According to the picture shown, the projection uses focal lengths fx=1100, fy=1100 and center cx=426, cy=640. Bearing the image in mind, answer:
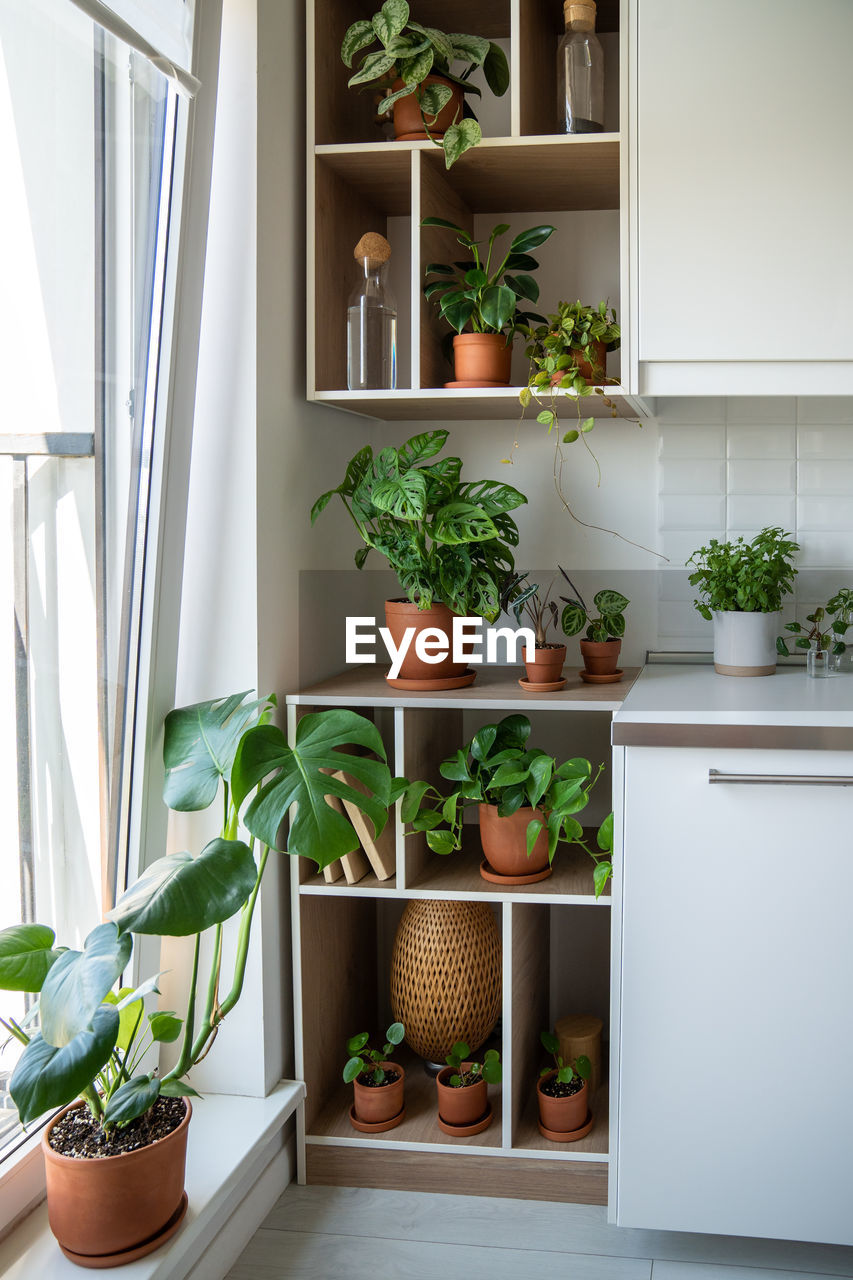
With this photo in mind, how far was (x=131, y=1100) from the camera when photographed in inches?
60.4

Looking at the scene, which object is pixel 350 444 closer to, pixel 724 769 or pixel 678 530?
pixel 678 530

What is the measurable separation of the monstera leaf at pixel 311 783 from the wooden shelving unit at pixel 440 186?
681 millimetres

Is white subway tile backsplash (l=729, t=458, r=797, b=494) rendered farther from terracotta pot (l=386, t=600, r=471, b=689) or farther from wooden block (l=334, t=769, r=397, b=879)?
wooden block (l=334, t=769, r=397, b=879)

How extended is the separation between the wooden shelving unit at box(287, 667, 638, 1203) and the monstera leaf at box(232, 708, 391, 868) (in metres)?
0.25

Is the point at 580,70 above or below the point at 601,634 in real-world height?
above

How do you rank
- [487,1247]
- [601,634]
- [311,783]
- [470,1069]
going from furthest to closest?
[601,634], [470,1069], [487,1247], [311,783]

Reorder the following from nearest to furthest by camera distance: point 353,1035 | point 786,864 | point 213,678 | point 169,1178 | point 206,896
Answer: point 206,896 → point 169,1178 → point 786,864 → point 213,678 → point 353,1035

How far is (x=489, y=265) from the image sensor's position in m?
2.31

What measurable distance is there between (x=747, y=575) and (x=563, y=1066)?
1.02 meters

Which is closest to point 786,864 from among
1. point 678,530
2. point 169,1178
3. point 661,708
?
point 661,708

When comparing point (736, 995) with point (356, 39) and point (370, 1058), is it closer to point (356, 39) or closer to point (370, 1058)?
point (370, 1058)

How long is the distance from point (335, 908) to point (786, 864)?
0.93m

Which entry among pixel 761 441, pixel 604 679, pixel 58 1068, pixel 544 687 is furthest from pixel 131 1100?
pixel 761 441

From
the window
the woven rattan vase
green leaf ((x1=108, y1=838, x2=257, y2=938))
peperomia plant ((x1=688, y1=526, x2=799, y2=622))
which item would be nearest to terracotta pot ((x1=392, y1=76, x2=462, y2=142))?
the window
